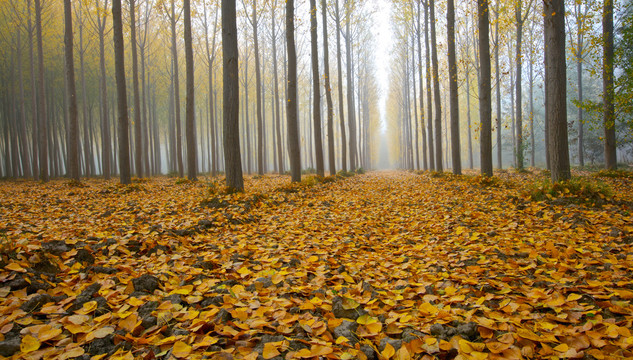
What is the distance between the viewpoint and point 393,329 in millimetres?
1850

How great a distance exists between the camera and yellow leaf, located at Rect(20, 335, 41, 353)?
1534 millimetres

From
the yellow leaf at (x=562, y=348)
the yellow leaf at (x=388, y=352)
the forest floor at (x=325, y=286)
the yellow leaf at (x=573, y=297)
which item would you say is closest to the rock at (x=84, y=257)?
the forest floor at (x=325, y=286)

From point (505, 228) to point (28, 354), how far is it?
15.3ft

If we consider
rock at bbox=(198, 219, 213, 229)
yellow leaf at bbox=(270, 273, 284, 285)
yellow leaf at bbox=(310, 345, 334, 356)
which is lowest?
yellow leaf at bbox=(310, 345, 334, 356)

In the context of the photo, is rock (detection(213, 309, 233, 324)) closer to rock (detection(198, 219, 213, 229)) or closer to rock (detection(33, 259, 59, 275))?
rock (detection(33, 259, 59, 275))

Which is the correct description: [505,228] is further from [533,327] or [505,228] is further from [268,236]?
[268,236]

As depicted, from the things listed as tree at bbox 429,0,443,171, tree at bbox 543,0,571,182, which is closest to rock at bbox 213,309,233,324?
tree at bbox 543,0,571,182

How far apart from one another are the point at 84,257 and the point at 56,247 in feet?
0.96

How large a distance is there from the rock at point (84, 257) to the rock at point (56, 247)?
0.15m

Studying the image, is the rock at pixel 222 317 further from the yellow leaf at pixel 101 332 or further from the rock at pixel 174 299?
the yellow leaf at pixel 101 332

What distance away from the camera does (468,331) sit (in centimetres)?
175

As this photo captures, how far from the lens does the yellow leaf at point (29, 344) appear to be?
5.03ft

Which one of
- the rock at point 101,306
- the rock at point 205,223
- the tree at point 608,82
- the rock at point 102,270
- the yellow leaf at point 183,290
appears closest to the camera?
the rock at point 101,306

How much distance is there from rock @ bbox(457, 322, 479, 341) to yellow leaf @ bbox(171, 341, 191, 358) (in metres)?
1.49
